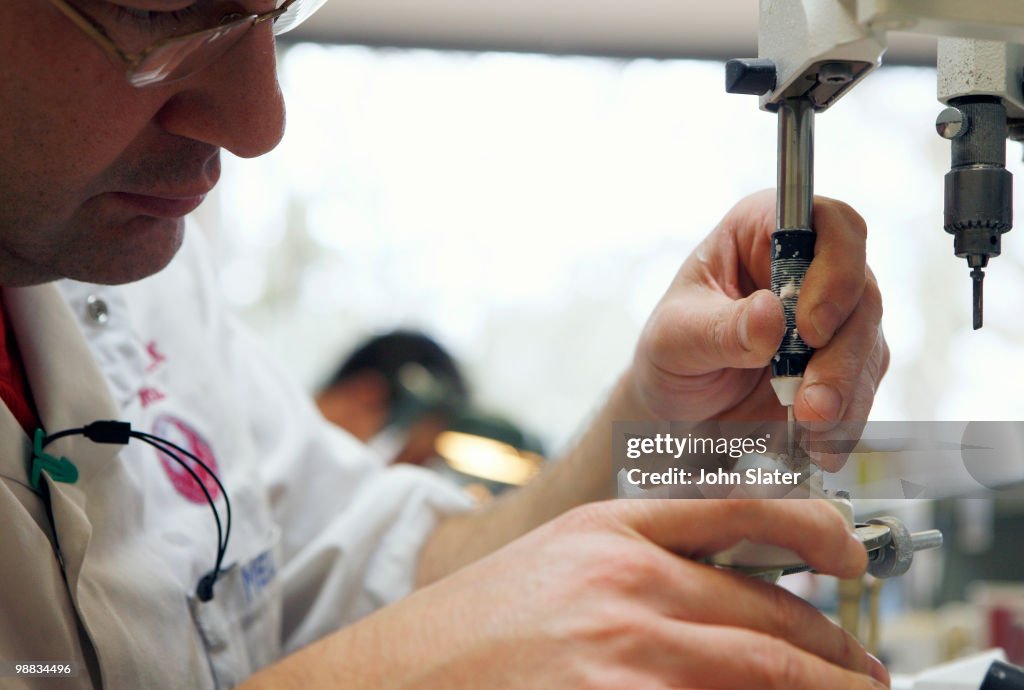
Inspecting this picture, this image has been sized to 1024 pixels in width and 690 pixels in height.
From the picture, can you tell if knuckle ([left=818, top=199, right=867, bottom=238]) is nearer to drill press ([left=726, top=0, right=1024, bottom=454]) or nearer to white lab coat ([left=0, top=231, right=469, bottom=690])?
drill press ([left=726, top=0, right=1024, bottom=454])

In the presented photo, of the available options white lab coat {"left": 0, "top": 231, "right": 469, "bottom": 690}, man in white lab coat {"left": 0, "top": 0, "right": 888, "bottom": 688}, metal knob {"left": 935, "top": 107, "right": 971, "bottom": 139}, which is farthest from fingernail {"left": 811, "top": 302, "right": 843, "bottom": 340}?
white lab coat {"left": 0, "top": 231, "right": 469, "bottom": 690}

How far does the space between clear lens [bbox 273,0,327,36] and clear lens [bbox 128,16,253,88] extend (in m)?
0.08

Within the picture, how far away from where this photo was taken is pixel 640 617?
0.51 meters

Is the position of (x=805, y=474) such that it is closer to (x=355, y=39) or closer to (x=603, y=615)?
(x=603, y=615)

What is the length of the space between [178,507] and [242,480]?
0.41ft

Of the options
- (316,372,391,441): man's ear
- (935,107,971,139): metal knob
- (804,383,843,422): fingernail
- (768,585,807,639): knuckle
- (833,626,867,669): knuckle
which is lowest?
(316,372,391,441): man's ear

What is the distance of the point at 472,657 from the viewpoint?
530 millimetres

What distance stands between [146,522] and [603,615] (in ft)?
1.85

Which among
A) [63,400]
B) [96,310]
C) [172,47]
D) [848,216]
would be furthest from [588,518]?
[96,310]

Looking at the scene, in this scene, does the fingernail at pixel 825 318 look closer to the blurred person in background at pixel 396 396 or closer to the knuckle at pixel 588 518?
the knuckle at pixel 588 518

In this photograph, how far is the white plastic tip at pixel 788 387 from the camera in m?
0.66

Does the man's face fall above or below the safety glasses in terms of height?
below

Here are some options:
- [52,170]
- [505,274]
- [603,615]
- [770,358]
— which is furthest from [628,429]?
[505,274]

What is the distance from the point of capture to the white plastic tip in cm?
66
